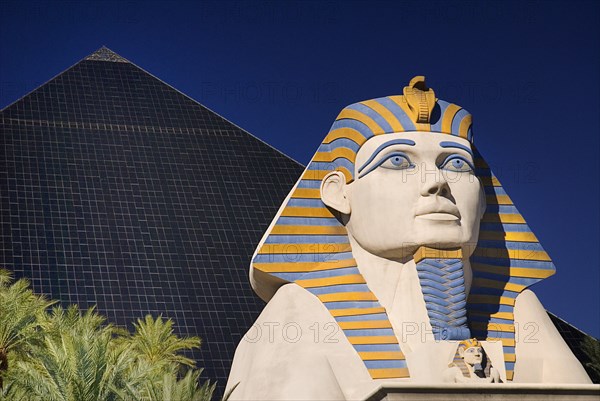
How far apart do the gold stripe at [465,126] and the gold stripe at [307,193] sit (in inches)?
53.7

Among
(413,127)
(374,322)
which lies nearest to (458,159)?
(413,127)

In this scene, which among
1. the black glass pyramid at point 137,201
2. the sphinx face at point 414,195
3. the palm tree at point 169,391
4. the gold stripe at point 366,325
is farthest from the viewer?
the black glass pyramid at point 137,201

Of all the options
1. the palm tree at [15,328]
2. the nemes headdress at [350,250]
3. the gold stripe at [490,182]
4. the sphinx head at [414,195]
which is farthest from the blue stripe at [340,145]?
the palm tree at [15,328]

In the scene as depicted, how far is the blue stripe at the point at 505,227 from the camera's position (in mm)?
10516

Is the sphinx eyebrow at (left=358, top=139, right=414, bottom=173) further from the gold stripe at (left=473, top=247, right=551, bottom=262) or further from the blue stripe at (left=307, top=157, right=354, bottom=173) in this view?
the gold stripe at (left=473, top=247, right=551, bottom=262)

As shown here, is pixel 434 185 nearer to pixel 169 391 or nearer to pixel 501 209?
pixel 501 209

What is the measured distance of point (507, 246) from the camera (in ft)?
34.4

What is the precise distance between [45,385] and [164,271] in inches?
922

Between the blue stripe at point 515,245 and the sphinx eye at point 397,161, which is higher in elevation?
the sphinx eye at point 397,161

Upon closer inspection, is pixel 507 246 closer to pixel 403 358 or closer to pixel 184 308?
pixel 403 358

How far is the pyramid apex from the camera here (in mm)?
48125

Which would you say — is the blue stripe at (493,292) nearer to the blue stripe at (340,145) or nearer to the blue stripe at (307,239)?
the blue stripe at (307,239)

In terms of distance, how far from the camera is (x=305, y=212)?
10.3m

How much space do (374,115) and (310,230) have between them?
1166 mm
